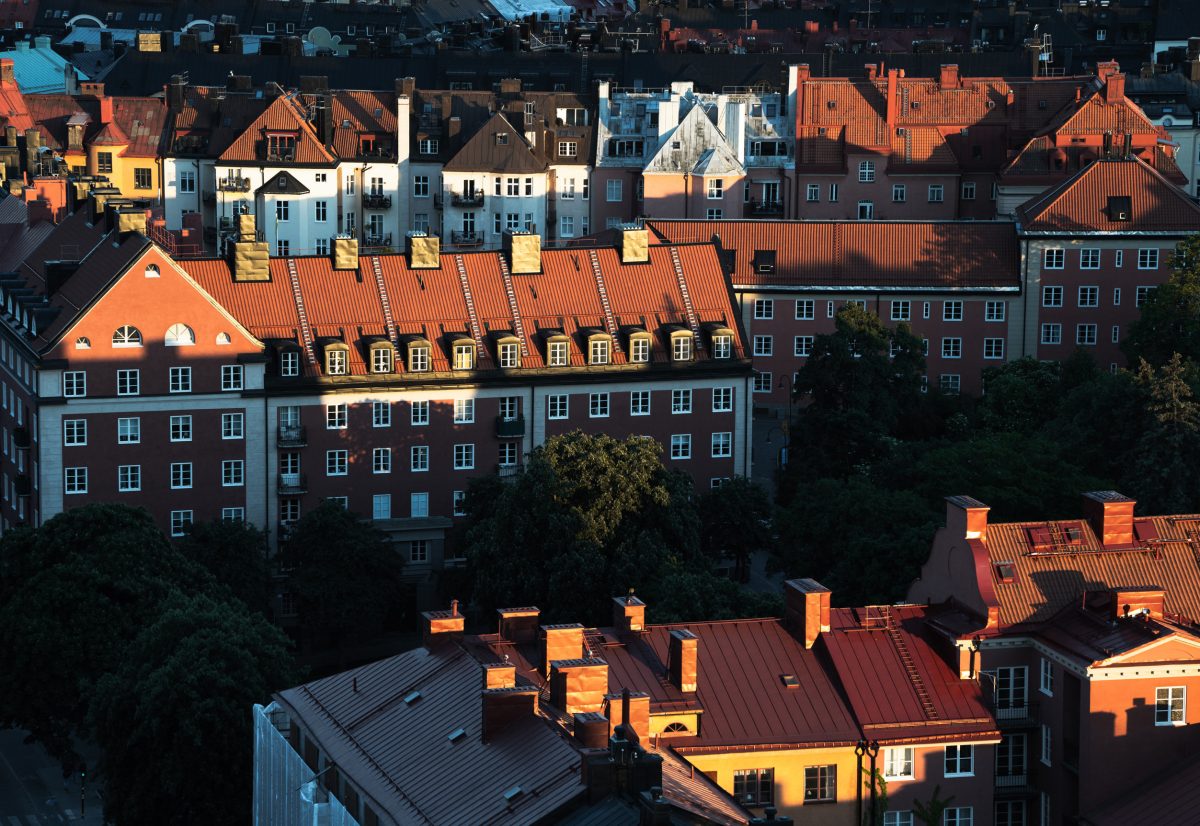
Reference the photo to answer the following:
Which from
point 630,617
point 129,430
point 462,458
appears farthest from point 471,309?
point 630,617

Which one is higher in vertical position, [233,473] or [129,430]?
[129,430]

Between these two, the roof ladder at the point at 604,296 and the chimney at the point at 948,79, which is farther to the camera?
the chimney at the point at 948,79

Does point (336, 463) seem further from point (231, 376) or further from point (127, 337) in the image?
Result: point (127, 337)

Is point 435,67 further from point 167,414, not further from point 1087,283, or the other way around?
point 167,414

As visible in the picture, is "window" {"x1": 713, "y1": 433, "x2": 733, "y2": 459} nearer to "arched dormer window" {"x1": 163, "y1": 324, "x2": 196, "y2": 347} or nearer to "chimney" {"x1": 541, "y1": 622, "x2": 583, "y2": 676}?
"arched dormer window" {"x1": 163, "y1": 324, "x2": 196, "y2": 347}

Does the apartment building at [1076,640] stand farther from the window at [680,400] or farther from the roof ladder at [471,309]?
the roof ladder at [471,309]

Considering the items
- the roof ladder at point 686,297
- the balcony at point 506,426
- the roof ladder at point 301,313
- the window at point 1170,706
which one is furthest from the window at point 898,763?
the roof ladder at point 686,297
